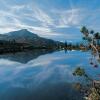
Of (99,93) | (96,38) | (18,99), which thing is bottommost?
(18,99)

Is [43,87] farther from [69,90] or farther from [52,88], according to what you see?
[69,90]

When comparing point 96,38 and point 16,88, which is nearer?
point 96,38

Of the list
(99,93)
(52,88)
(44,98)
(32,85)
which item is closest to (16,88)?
(32,85)

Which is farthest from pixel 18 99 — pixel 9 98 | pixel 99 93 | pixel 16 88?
pixel 99 93

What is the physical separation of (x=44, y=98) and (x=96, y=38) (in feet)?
78.2

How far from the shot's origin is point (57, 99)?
34.5m

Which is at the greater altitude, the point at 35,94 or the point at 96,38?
the point at 96,38

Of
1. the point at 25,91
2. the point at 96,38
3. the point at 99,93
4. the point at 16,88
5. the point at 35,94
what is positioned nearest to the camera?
the point at 96,38

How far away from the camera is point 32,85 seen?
45375 mm

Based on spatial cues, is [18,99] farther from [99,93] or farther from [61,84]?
[99,93]

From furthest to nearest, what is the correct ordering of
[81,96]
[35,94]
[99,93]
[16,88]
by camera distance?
[16,88] → [35,94] → [81,96] → [99,93]

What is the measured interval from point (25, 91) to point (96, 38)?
94.5ft

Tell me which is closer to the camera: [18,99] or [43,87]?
[18,99]

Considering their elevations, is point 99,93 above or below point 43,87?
above
